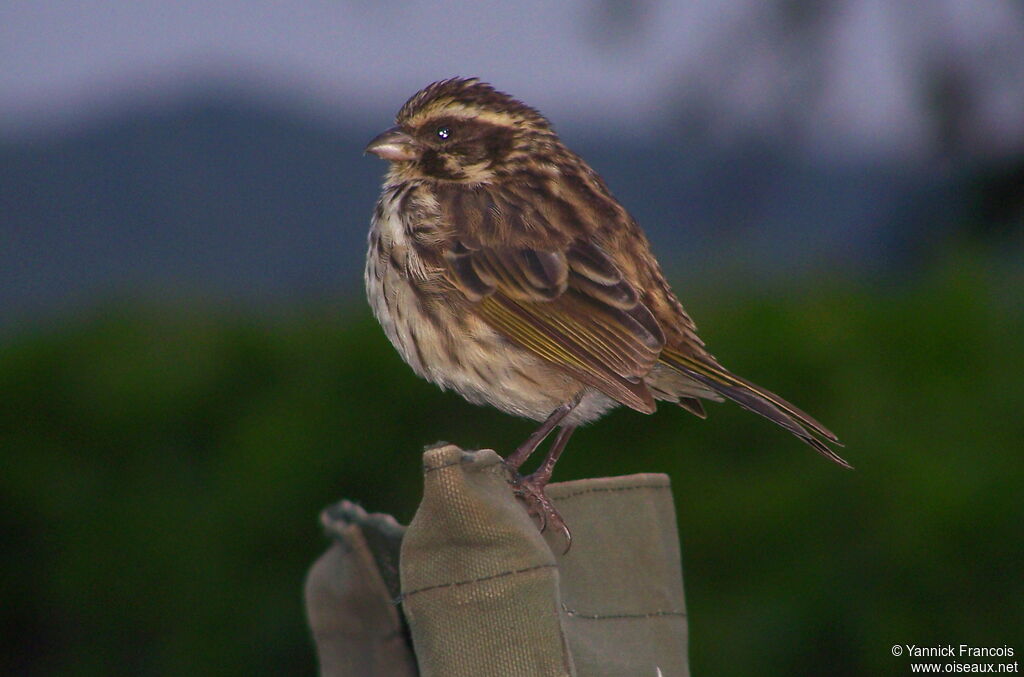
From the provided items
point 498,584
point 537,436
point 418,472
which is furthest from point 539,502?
A: point 418,472

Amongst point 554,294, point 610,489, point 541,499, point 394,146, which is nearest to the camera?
point 610,489

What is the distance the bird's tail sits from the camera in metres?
4.07

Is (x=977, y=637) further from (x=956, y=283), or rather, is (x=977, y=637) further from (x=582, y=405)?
(x=582, y=405)

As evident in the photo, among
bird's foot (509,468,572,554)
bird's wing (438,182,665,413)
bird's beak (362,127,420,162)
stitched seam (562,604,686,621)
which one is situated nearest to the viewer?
stitched seam (562,604,686,621)

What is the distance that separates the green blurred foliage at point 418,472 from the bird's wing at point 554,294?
6.35 ft

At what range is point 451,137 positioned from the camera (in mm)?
4938

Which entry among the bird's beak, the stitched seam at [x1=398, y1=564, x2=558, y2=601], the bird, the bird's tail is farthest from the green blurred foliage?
the stitched seam at [x1=398, y1=564, x2=558, y2=601]

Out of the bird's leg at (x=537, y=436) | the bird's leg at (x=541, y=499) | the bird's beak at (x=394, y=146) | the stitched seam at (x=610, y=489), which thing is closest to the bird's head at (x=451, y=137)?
the bird's beak at (x=394, y=146)

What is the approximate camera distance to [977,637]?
5.65 meters

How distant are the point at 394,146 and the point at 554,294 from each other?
0.87 metres

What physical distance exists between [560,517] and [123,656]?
4668mm

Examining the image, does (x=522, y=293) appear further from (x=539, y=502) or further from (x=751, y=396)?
(x=539, y=502)

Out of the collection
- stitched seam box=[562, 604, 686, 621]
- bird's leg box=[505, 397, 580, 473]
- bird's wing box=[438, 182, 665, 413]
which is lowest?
stitched seam box=[562, 604, 686, 621]

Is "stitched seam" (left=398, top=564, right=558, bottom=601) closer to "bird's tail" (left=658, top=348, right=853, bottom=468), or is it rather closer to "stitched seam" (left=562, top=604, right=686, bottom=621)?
"stitched seam" (left=562, top=604, right=686, bottom=621)
